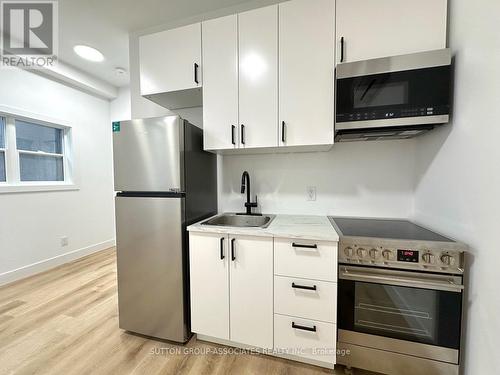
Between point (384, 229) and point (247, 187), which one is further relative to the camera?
point (247, 187)

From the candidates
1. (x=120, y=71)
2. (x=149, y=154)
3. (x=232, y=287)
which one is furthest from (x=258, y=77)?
(x=120, y=71)

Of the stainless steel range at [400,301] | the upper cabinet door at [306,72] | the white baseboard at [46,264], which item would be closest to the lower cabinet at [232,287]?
the stainless steel range at [400,301]

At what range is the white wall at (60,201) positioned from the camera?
2555mm

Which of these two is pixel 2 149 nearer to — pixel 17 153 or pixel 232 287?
pixel 17 153

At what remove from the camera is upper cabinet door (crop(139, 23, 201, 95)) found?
65.4 inches

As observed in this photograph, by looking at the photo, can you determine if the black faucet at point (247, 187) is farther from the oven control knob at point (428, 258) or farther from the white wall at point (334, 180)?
the oven control knob at point (428, 258)

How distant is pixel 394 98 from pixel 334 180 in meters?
0.73

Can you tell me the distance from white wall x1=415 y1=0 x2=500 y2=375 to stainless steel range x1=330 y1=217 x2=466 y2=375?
0.24 feet

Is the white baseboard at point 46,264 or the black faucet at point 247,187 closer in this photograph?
the black faucet at point 247,187

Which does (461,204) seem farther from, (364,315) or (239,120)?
(239,120)

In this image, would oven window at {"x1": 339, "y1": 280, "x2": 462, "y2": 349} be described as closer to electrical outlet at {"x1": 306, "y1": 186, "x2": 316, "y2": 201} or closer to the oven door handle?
the oven door handle

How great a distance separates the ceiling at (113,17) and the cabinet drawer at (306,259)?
2.12 metres

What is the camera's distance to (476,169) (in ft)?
3.38

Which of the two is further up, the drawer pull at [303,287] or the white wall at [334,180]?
the white wall at [334,180]
